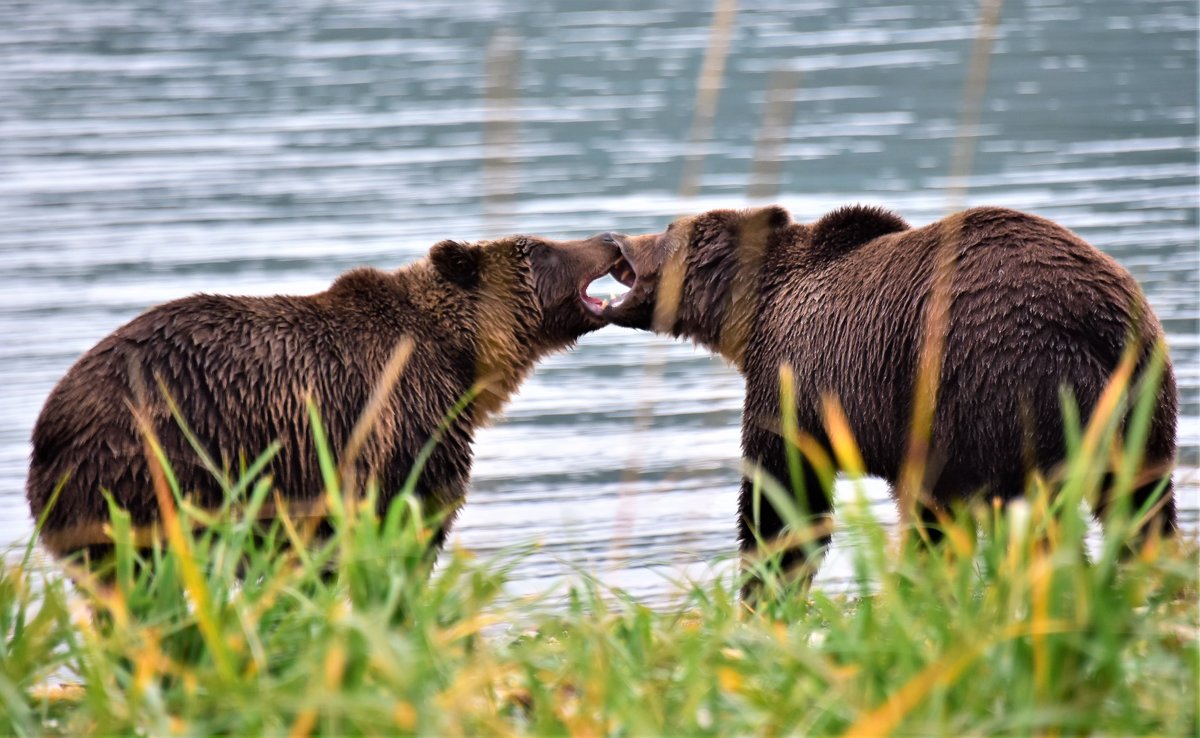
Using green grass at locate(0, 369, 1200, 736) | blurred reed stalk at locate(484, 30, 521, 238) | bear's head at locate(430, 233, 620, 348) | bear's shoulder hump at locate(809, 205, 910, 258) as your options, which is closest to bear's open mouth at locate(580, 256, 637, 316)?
bear's head at locate(430, 233, 620, 348)

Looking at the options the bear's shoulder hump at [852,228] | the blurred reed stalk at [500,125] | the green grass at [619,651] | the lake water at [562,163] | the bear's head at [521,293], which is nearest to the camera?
the green grass at [619,651]

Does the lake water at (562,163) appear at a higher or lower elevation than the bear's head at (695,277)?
lower

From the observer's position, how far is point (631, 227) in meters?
13.7

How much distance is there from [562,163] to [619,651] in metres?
13.6

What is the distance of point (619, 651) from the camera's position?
367 centimetres

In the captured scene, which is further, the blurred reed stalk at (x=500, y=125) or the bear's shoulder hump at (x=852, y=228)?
the bear's shoulder hump at (x=852, y=228)

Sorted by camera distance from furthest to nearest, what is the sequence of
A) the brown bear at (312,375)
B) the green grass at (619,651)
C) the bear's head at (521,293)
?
the bear's head at (521,293) → the brown bear at (312,375) → the green grass at (619,651)

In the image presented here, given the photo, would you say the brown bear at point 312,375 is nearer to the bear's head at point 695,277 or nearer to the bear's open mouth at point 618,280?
the bear's open mouth at point 618,280

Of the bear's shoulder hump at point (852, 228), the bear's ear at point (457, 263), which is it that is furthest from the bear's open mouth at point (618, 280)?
the bear's shoulder hump at point (852, 228)

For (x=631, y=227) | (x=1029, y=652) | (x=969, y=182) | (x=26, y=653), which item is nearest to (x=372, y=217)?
(x=631, y=227)

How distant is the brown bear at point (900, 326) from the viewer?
518cm

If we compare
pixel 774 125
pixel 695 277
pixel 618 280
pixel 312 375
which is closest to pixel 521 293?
pixel 618 280

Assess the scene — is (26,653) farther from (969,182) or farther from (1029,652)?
(969,182)

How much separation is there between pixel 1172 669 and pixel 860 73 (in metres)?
19.1
